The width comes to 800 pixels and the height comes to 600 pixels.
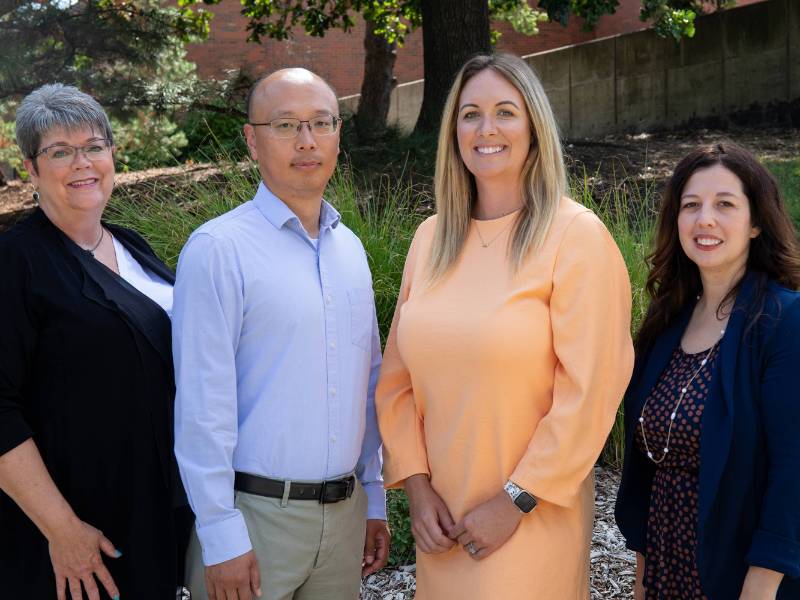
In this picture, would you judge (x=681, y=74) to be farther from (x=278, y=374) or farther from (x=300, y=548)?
(x=300, y=548)

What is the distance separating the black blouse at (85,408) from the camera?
2.59m

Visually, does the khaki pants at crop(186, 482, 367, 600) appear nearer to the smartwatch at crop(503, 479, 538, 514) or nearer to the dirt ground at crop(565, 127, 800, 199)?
the smartwatch at crop(503, 479, 538, 514)

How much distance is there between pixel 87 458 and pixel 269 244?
0.87m

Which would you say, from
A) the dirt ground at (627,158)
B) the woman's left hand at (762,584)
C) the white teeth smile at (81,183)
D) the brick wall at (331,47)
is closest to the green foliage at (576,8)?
the dirt ground at (627,158)

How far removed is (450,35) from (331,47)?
12249 mm

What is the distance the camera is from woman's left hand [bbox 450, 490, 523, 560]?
2652 millimetres

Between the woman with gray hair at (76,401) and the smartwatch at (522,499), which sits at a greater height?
the woman with gray hair at (76,401)

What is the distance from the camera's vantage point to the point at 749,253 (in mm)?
2895

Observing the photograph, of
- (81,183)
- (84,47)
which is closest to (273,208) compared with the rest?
(81,183)

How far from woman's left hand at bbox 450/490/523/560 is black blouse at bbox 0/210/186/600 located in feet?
3.18

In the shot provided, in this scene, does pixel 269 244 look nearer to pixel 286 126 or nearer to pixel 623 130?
pixel 286 126

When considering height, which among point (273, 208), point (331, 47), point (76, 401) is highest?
point (331, 47)

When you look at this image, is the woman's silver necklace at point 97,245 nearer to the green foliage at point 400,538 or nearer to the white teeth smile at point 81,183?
the white teeth smile at point 81,183

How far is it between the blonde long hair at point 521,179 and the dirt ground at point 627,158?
205 inches
